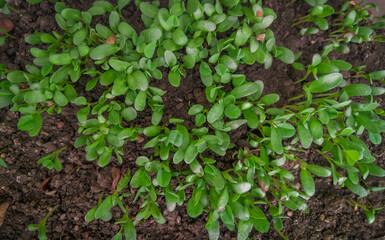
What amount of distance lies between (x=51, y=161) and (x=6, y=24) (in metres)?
0.73

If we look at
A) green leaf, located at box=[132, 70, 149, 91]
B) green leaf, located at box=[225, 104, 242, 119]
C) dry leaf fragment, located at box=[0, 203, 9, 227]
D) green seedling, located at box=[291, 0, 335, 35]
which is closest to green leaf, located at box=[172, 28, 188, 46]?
green leaf, located at box=[132, 70, 149, 91]

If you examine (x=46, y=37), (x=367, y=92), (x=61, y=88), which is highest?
(x=46, y=37)

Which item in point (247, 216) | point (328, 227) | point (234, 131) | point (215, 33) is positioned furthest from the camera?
point (328, 227)

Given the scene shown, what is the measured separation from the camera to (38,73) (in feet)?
4.17

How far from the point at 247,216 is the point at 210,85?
0.57m

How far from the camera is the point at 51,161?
126 centimetres

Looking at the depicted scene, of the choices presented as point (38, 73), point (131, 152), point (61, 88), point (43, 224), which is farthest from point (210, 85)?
point (43, 224)

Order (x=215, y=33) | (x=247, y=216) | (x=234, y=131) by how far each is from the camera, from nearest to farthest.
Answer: (x=247, y=216) < (x=215, y=33) < (x=234, y=131)

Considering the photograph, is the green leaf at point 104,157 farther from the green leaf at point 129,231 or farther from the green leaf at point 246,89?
the green leaf at point 246,89

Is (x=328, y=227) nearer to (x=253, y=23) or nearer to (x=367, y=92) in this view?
(x=367, y=92)

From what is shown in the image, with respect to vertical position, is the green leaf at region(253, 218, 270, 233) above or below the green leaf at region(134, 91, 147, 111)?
below

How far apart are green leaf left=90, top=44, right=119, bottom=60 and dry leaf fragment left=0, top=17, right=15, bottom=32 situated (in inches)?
21.6

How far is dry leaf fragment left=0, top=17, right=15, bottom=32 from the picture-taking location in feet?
4.64

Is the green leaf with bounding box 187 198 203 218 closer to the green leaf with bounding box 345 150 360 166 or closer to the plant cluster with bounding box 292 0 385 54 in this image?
the green leaf with bounding box 345 150 360 166
